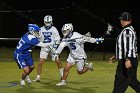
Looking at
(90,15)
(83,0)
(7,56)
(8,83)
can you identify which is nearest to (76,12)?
(90,15)

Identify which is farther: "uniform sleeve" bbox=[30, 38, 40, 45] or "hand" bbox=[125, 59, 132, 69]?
"uniform sleeve" bbox=[30, 38, 40, 45]

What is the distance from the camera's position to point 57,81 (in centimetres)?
1369

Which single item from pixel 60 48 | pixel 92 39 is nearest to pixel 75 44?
pixel 92 39

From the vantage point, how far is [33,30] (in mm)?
12422

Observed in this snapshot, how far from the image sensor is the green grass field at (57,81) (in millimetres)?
12102

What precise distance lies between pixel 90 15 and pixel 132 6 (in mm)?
3614

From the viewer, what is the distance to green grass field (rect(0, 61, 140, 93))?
12102 millimetres

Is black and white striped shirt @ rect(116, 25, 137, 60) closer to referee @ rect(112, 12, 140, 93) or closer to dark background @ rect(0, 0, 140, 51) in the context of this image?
referee @ rect(112, 12, 140, 93)

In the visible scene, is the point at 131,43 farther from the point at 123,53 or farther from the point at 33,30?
the point at 33,30

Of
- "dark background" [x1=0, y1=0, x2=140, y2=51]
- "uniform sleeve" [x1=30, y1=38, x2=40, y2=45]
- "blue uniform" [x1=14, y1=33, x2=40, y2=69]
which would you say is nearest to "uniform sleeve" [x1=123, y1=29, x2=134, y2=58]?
"uniform sleeve" [x1=30, y1=38, x2=40, y2=45]

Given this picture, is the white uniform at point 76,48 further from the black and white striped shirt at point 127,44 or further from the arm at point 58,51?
the black and white striped shirt at point 127,44

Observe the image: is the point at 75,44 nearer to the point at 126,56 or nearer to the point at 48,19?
the point at 48,19

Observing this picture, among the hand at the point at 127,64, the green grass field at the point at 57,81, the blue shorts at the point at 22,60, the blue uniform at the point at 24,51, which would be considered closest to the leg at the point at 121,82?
the hand at the point at 127,64

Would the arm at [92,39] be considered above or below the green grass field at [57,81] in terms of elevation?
above
